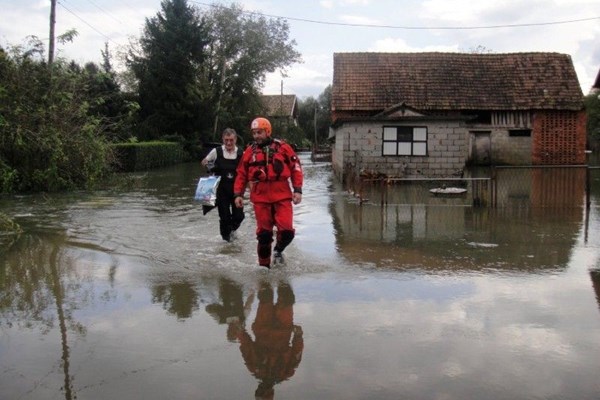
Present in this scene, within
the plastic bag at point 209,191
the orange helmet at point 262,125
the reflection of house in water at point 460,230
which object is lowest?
the reflection of house in water at point 460,230

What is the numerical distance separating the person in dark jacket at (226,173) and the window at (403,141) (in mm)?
13627

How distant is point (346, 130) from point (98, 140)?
938 cm

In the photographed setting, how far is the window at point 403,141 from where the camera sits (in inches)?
850

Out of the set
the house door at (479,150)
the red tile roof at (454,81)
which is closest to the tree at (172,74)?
the red tile roof at (454,81)

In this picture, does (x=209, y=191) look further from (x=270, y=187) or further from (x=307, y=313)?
(x=307, y=313)

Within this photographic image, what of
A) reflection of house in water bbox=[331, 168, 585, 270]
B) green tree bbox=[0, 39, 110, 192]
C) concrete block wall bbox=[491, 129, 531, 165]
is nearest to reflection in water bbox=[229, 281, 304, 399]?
reflection of house in water bbox=[331, 168, 585, 270]

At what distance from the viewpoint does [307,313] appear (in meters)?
5.31

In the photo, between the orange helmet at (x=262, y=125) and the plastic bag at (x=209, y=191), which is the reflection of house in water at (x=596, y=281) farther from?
the plastic bag at (x=209, y=191)

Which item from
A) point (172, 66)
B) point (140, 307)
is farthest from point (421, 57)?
point (140, 307)

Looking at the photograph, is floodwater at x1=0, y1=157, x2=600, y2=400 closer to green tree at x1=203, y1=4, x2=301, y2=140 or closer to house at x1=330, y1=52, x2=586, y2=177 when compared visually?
house at x1=330, y1=52, x2=586, y2=177

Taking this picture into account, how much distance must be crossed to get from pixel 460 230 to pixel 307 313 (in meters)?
5.36

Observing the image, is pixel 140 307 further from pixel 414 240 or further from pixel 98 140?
pixel 98 140

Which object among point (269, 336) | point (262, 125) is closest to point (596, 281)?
point (269, 336)

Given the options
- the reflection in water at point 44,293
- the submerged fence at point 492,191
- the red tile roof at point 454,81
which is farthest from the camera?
the red tile roof at point 454,81
